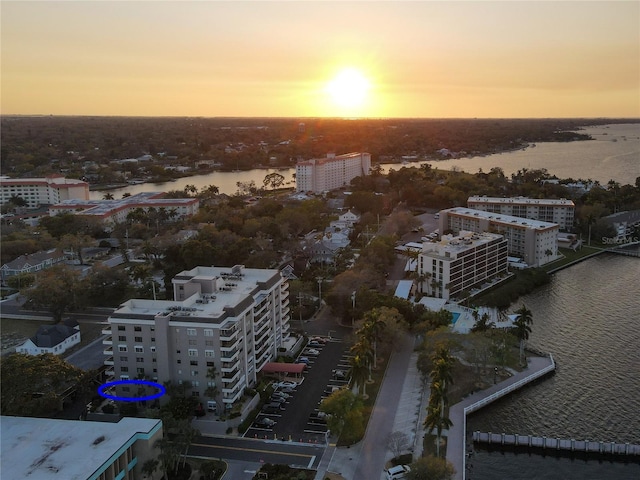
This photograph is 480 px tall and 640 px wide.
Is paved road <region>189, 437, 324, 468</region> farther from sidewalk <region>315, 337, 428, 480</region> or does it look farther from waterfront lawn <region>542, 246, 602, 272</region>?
waterfront lawn <region>542, 246, 602, 272</region>

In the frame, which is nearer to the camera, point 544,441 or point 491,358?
point 544,441

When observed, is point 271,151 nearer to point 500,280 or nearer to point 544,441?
point 500,280

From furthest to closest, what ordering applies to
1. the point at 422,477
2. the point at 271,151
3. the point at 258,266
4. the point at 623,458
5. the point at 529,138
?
the point at 529,138, the point at 271,151, the point at 258,266, the point at 623,458, the point at 422,477

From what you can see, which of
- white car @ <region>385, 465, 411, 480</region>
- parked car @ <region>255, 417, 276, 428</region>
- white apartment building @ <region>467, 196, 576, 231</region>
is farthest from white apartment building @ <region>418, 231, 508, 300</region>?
white car @ <region>385, 465, 411, 480</region>

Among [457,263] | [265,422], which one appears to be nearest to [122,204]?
[457,263]

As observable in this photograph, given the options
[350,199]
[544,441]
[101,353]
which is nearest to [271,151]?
[350,199]

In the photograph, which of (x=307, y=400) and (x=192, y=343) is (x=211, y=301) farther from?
(x=307, y=400)

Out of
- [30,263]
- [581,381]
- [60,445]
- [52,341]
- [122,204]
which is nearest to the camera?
[60,445]
